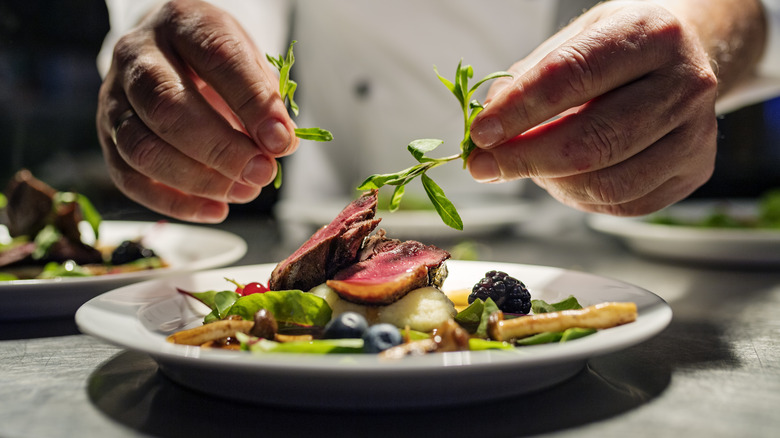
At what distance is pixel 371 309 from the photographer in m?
1.45

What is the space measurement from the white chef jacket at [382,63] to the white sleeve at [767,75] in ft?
4.89

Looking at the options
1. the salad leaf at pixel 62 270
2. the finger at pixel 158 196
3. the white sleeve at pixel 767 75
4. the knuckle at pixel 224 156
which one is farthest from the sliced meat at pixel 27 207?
the white sleeve at pixel 767 75

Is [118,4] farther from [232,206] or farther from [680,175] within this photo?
[232,206]

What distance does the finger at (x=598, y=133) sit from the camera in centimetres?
144

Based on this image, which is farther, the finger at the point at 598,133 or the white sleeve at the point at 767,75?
the white sleeve at the point at 767,75

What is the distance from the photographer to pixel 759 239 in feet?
8.50

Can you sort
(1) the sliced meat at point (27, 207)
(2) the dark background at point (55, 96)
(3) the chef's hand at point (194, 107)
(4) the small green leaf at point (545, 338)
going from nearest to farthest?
(4) the small green leaf at point (545, 338) < (3) the chef's hand at point (194, 107) < (1) the sliced meat at point (27, 207) < (2) the dark background at point (55, 96)

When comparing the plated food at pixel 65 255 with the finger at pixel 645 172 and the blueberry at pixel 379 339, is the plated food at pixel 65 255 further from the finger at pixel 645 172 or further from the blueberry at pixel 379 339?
the finger at pixel 645 172

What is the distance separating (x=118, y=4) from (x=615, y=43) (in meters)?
2.79

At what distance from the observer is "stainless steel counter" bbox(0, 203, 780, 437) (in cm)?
100

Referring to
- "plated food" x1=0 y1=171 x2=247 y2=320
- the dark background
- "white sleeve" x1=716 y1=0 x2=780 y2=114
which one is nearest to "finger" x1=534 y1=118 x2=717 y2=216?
"plated food" x1=0 y1=171 x2=247 y2=320

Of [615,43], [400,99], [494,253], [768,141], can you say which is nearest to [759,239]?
[494,253]

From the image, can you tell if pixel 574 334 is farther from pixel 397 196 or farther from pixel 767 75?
pixel 767 75

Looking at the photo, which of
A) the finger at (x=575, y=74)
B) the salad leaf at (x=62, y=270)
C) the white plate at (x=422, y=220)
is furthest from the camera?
the white plate at (x=422, y=220)
